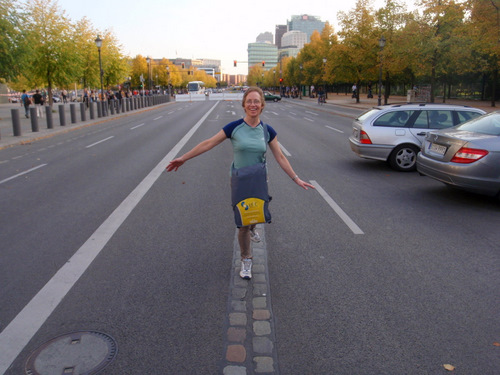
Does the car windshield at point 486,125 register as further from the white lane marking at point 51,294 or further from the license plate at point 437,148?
the white lane marking at point 51,294

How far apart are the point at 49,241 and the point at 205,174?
188 inches

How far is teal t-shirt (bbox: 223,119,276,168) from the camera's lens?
415cm

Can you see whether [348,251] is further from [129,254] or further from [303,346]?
[129,254]

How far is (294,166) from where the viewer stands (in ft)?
35.4

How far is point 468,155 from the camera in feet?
23.3

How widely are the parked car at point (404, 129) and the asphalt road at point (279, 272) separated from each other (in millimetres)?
1355

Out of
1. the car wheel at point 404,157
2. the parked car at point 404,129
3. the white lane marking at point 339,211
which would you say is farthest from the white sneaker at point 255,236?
the car wheel at point 404,157

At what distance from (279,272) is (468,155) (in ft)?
13.8

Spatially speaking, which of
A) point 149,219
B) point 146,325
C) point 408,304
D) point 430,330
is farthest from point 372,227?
point 146,325

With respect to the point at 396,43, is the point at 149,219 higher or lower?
lower

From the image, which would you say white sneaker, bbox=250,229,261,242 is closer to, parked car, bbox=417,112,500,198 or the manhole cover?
the manhole cover

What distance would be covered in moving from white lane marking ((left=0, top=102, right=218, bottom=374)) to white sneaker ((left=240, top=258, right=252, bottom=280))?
5.43 feet

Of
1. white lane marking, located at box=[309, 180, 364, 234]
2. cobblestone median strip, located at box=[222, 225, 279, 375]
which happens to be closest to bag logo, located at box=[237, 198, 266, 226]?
cobblestone median strip, located at box=[222, 225, 279, 375]

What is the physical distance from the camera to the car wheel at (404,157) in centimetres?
1038
